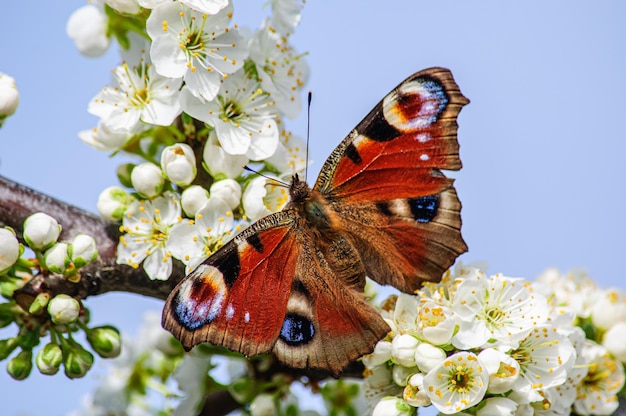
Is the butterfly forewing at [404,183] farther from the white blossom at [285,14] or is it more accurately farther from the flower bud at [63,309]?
the flower bud at [63,309]

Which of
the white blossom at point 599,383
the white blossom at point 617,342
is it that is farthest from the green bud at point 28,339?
the white blossom at point 617,342

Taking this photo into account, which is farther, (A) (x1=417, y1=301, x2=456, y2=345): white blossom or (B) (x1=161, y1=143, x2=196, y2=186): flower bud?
(B) (x1=161, y1=143, x2=196, y2=186): flower bud

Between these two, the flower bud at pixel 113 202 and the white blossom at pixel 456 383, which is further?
the flower bud at pixel 113 202

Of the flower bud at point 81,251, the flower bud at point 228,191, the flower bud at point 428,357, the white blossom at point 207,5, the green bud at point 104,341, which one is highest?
the white blossom at point 207,5

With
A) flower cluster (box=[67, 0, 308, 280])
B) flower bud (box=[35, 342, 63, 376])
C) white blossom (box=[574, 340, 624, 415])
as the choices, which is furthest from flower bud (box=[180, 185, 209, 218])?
white blossom (box=[574, 340, 624, 415])

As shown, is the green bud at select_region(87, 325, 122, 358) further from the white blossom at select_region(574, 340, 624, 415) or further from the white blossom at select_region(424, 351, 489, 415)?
the white blossom at select_region(574, 340, 624, 415)

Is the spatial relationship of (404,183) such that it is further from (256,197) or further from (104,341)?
(104,341)
